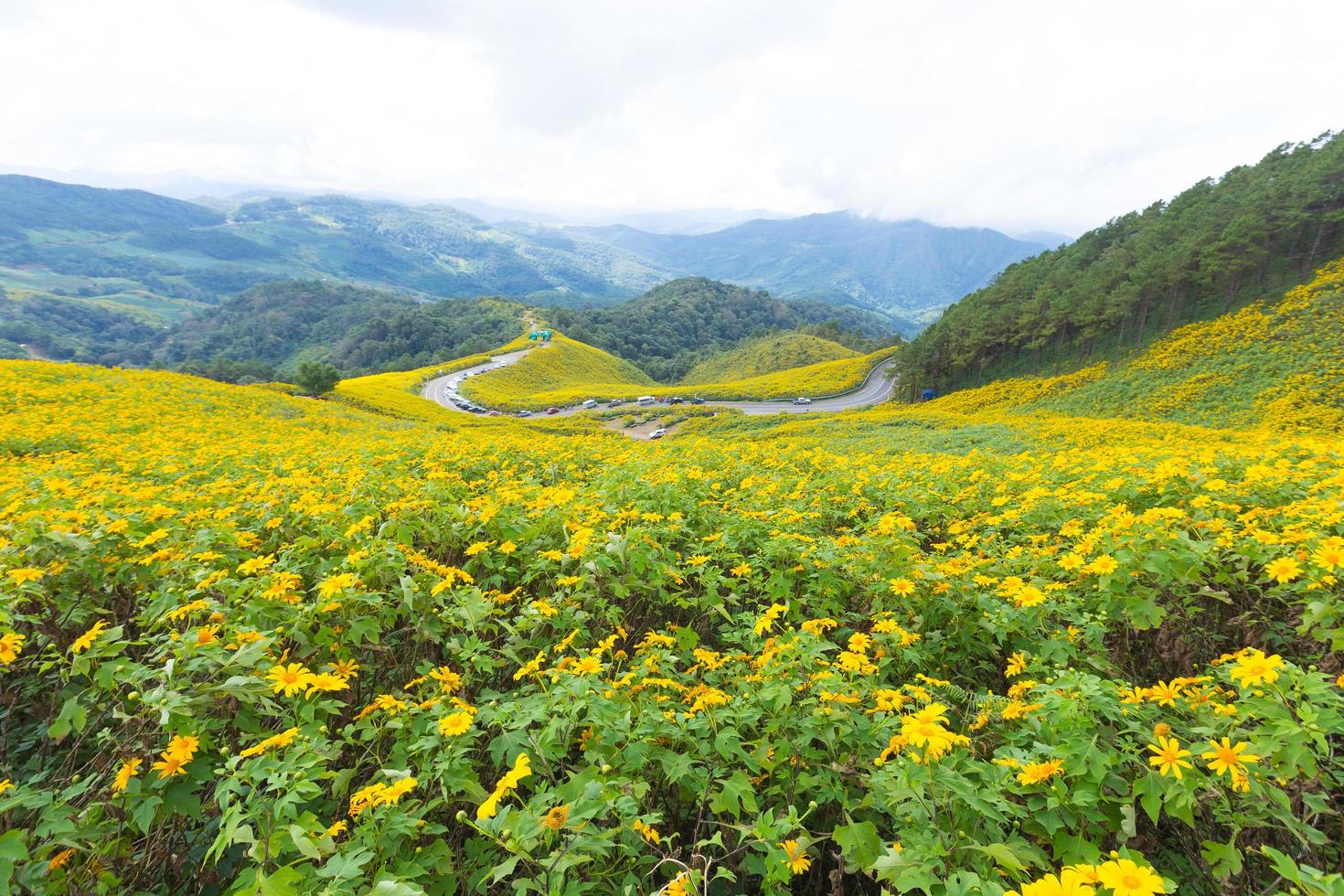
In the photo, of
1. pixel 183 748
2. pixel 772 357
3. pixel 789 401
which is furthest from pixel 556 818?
pixel 772 357

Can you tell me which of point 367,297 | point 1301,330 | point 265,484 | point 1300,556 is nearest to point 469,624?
point 265,484

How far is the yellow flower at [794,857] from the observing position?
2.19 m

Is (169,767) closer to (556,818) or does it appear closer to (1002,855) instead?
(556,818)

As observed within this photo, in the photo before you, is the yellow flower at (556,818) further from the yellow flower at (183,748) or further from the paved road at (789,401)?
the paved road at (789,401)

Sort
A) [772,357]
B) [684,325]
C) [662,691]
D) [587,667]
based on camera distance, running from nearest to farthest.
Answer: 1. [587,667]
2. [662,691]
3. [772,357]
4. [684,325]

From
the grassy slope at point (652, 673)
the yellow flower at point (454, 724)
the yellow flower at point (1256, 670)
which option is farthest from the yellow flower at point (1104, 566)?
the yellow flower at point (454, 724)

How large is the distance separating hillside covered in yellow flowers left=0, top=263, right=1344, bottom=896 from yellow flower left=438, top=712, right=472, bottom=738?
20 millimetres

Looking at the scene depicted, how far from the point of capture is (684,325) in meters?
146

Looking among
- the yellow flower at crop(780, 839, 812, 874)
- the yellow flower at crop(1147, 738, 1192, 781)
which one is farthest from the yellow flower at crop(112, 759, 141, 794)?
the yellow flower at crop(1147, 738, 1192, 781)

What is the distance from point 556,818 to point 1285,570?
4.29 metres

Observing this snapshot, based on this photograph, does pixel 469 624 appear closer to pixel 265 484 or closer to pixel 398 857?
pixel 398 857

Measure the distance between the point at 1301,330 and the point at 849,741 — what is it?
41.4 metres

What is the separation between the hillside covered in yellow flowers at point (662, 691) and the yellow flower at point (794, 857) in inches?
0.6

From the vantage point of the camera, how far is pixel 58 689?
3264 mm
